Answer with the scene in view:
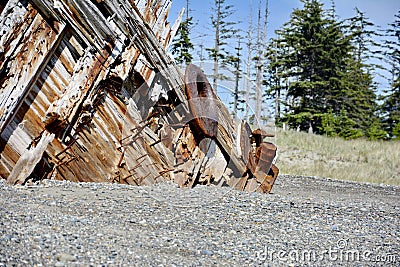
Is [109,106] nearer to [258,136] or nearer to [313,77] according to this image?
[258,136]

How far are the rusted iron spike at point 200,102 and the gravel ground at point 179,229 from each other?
0.56 meters

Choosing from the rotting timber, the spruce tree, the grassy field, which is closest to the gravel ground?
the rotting timber

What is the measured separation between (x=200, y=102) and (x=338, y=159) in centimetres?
984

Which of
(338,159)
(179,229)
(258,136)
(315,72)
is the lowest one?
(179,229)

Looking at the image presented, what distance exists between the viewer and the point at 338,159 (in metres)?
13.0

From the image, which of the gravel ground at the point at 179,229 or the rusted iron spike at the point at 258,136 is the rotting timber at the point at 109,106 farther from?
the gravel ground at the point at 179,229

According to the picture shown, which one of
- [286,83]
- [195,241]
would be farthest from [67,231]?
[286,83]

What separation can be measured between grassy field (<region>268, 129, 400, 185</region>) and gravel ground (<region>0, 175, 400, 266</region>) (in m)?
6.51

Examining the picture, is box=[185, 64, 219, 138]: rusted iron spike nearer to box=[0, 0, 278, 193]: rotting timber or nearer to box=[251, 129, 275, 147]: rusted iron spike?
box=[0, 0, 278, 193]: rotting timber

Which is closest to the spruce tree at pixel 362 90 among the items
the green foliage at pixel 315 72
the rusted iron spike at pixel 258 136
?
the green foliage at pixel 315 72

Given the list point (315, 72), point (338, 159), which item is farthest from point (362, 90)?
point (338, 159)

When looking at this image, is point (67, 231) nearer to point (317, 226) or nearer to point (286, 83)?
point (317, 226)

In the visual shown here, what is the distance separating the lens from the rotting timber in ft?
11.9

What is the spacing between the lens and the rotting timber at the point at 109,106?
3627 mm
